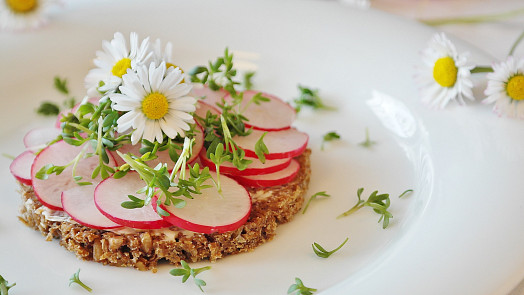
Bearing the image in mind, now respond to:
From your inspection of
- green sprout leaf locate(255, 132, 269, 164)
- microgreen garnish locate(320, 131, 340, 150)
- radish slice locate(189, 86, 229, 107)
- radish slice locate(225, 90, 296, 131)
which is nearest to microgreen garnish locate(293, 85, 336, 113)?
microgreen garnish locate(320, 131, 340, 150)

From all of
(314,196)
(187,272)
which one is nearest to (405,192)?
(314,196)

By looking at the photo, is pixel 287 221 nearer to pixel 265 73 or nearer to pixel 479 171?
pixel 479 171

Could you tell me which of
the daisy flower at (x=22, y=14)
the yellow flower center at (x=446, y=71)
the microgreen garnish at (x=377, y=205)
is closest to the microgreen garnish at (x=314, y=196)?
the microgreen garnish at (x=377, y=205)

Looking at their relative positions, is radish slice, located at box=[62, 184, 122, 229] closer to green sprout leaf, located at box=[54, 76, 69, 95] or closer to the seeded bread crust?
the seeded bread crust

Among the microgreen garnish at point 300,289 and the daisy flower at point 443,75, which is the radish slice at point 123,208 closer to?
the microgreen garnish at point 300,289

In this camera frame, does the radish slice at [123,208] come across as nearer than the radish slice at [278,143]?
Yes

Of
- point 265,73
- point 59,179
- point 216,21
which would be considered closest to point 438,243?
point 59,179
